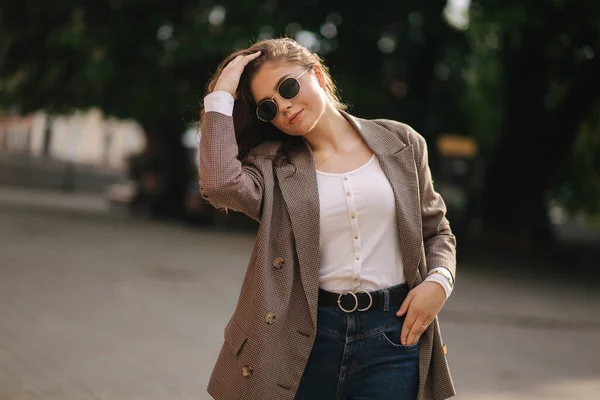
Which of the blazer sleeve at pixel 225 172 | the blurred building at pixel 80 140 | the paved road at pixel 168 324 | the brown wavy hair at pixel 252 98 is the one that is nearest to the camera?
the blazer sleeve at pixel 225 172

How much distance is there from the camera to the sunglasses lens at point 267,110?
8.80ft

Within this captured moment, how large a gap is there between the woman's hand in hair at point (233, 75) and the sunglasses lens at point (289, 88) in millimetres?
136

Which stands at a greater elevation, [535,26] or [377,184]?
[535,26]

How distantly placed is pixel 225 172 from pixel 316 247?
34 cm

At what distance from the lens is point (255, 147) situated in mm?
2775

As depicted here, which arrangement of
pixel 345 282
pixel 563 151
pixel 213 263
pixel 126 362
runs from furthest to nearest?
pixel 563 151 < pixel 213 263 < pixel 126 362 < pixel 345 282

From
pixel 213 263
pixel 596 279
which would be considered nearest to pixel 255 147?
pixel 213 263

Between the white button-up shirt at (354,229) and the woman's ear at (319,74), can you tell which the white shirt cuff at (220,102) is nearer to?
the white button-up shirt at (354,229)

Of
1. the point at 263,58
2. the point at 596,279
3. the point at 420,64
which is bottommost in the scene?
the point at 596,279

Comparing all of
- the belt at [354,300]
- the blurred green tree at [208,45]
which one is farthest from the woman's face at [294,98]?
the blurred green tree at [208,45]

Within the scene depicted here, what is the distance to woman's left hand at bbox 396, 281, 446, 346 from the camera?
2658mm

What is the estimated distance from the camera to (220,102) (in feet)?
8.85

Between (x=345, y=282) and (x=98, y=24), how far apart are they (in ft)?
57.6

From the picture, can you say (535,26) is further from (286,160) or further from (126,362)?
(286,160)
